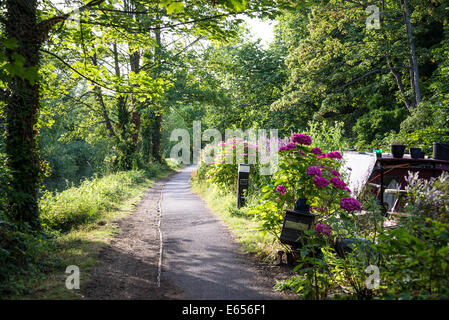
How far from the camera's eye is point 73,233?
707cm

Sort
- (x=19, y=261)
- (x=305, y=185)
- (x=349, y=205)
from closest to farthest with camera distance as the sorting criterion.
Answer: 1. (x=349, y=205)
2. (x=19, y=261)
3. (x=305, y=185)

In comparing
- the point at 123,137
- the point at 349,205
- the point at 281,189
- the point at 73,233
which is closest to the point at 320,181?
the point at 349,205

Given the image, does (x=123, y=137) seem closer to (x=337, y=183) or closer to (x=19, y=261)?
(x=19, y=261)

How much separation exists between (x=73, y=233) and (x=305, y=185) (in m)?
5.08

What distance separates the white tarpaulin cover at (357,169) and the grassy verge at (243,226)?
→ 193cm

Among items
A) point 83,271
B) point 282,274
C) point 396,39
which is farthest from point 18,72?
point 396,39

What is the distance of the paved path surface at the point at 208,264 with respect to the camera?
4438 mm

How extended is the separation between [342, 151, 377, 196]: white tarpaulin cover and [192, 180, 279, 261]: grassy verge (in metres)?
1.93

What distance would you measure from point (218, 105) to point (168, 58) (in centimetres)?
506

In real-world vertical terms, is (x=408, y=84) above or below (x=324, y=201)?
above

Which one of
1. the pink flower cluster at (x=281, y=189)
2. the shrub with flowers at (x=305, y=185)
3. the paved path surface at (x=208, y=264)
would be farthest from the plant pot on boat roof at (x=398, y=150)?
the paved path surface at (x=208, y=264)

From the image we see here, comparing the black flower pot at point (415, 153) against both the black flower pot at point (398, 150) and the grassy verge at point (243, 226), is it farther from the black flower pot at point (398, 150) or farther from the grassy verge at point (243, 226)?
the grassy verge at point (243, 226)
